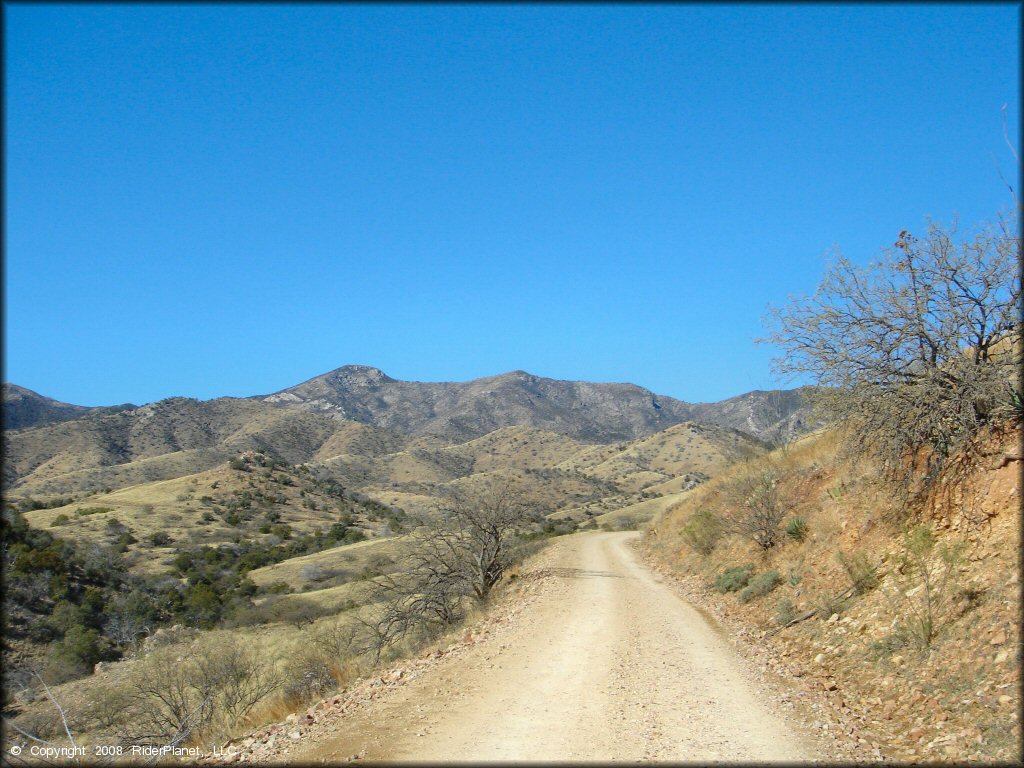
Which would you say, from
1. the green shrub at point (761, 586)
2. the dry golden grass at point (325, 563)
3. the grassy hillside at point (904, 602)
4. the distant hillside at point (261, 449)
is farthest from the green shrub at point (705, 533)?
the distant hillside at point (261, 449)

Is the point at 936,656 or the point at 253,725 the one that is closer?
the point at 936,656

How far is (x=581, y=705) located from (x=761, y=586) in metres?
7.57

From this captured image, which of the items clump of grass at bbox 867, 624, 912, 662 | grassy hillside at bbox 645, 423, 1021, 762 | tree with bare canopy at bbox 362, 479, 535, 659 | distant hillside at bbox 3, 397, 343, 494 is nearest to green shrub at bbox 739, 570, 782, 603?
grassy hillside at bbox 645, 423, 1021, 762

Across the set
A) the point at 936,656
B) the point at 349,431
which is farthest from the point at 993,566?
the point at 349,431

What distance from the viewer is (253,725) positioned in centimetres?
964

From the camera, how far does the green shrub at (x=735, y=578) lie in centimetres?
1561

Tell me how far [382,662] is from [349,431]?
12534 cm

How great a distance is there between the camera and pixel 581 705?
8156 mm

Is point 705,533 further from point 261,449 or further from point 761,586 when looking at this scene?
point 261,449

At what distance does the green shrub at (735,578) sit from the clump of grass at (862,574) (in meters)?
4.45

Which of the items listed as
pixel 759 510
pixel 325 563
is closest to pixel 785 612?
pixel 759 510

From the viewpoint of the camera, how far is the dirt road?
22.1ft

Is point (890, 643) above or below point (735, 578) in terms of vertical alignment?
above

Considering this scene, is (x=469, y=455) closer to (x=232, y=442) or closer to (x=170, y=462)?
(x=232, y=442)
